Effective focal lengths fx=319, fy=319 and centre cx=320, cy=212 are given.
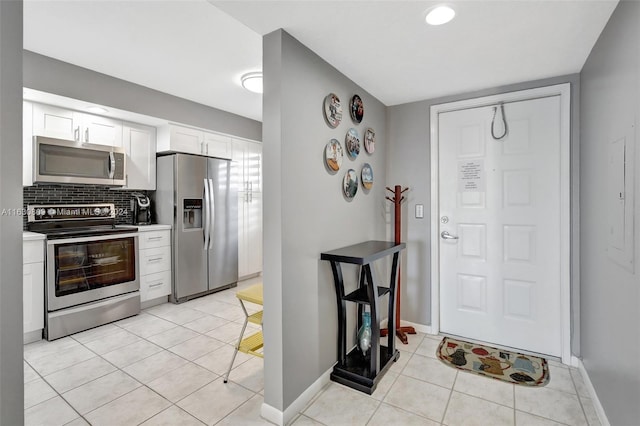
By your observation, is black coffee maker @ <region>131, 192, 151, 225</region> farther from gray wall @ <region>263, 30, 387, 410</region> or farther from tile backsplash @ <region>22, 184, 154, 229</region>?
gray wall @ <region>263, 30, 387, 410</region>

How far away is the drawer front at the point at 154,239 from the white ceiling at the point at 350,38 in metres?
1.71

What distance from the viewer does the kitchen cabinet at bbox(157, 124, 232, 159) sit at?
12.7 feet

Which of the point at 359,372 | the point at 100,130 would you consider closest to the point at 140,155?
the point at 100,130

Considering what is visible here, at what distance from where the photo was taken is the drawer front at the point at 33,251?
2.77m

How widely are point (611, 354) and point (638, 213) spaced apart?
2.77 feet

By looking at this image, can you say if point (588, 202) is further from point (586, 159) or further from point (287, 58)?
point (287, 58)

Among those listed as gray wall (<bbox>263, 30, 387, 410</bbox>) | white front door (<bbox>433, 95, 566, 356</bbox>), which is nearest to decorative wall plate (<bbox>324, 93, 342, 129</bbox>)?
gray wall (<bbox>263, 30, 387, 410</bbox>)

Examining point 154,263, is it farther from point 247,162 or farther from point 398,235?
point 398,235

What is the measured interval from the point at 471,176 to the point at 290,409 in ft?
7.72

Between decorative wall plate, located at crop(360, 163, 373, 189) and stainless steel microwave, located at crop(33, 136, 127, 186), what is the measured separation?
268cm

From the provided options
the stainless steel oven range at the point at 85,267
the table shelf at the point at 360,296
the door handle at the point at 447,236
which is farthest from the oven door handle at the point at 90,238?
the door handle at the point at 447,236

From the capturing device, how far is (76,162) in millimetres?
3178

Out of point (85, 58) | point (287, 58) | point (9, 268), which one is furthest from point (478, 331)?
point (85, 58)

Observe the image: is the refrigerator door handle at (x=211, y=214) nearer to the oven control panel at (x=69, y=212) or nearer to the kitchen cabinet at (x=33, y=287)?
the oven control panel at (x=69, y=212)
